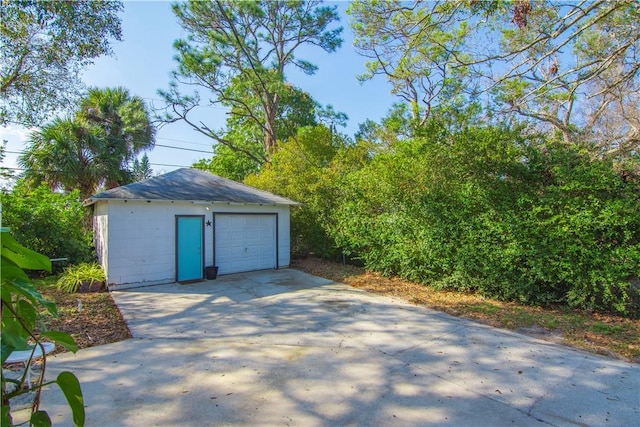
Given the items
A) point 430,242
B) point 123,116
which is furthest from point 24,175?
point 430,242

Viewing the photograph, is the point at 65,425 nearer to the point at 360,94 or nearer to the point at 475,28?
the point at 475,28

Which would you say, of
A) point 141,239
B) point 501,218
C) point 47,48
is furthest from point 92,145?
point 501,218

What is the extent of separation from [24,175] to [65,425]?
42.3 feet

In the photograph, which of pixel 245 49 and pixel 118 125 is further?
pixel 245 49

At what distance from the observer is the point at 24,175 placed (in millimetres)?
12203

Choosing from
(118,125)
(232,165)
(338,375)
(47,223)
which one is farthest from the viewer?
(232,165)

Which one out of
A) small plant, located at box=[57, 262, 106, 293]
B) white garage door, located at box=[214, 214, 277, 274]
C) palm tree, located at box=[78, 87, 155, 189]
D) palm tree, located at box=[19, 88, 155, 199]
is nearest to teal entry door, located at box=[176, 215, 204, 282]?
white garage door, located at box=[214, 214, 277, 274]

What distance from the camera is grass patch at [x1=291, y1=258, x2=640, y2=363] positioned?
4691mm

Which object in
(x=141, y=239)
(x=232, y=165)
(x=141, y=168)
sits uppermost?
(x=232, y=165)

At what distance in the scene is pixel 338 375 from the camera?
A: 12.3 ft

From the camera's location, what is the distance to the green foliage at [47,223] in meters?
9.13

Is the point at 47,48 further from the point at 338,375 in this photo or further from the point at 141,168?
the point at 141,168

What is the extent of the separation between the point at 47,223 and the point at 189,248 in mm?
4127

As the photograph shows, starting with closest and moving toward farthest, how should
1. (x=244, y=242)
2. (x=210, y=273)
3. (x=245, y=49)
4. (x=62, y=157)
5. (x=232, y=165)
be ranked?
(x=210, y=273), (x=244, y=242), (x=62, y=157), (x=245, y=49), (x=232, y=165)
